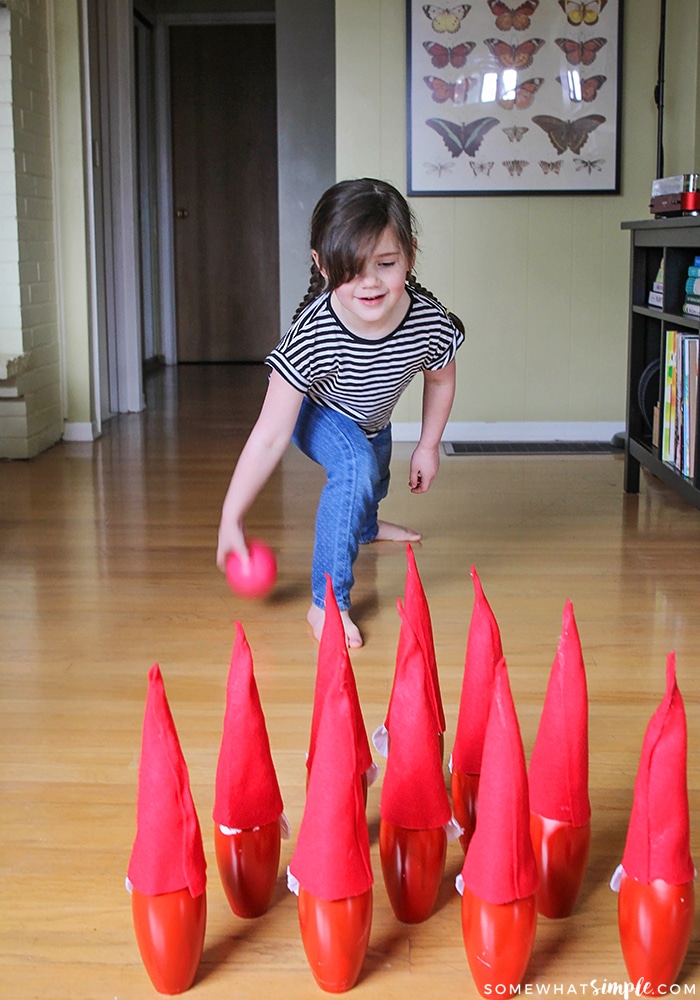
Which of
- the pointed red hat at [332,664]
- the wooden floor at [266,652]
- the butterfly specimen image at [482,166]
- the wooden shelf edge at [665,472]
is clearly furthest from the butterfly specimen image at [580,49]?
the pointed red hat at [332,664]

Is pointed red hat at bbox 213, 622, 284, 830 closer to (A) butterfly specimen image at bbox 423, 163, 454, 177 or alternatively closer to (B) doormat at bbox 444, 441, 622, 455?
(B) doormat at bbox 444, 441, 622, 455

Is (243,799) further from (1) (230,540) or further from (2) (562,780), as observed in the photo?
(1) (230,540)

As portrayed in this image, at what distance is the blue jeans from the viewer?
1.98 meters

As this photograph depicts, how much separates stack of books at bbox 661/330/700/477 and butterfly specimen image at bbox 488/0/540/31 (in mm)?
1430

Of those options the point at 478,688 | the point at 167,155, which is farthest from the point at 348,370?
the point at 167,155

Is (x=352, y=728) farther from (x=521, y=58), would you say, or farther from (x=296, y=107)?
(x=296, y=107)

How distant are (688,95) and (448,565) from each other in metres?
2.19

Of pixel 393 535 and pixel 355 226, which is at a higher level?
pixel 355 226

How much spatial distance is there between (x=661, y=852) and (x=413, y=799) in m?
0.23

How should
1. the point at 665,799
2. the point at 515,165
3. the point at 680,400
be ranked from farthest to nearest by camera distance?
the point at 515,165
the point at 680,400
the point at 665,799

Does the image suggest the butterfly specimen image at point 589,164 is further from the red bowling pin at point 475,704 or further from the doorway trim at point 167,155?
the doorway trim at point 167,155

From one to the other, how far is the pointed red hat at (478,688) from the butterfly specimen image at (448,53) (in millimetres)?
2969

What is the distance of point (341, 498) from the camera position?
1994mm

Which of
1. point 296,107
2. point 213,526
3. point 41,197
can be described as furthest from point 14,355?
point 296,107
